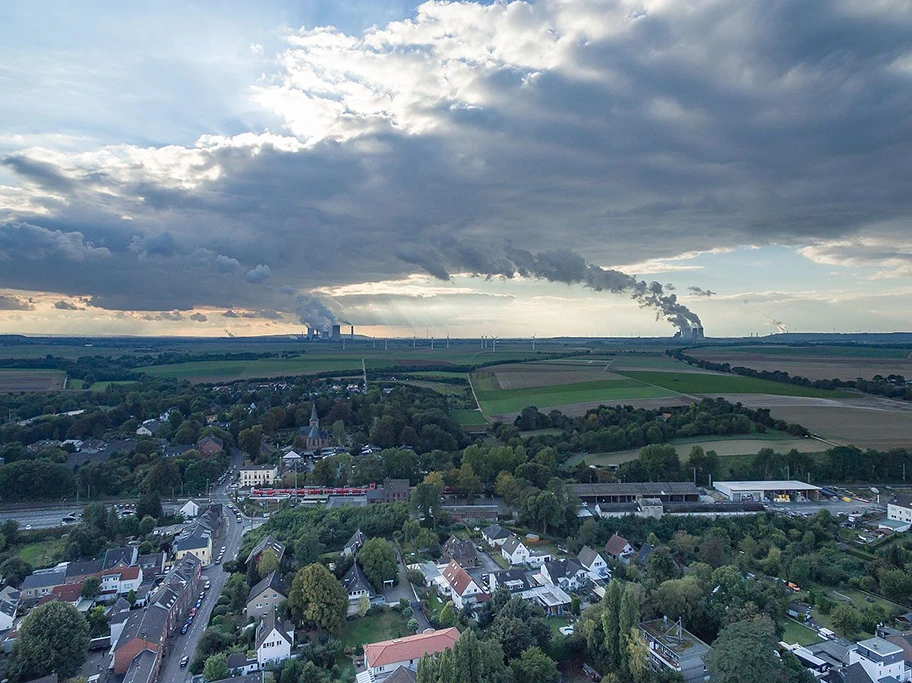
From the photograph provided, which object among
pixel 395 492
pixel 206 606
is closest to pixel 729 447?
pixel 395 492

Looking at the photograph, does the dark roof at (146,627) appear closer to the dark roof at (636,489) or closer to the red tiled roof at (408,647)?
the red tiled roof at (408,647)

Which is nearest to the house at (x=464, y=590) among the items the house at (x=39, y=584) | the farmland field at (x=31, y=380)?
the house at (x=39, y=584)

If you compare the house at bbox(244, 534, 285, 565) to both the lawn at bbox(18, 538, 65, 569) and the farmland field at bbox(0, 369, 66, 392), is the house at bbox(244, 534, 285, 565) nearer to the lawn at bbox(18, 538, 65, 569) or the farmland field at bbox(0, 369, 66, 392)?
the lawn at bbox(18, 538, 65, 569)

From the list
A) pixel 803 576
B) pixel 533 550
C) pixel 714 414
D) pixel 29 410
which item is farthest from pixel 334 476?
pixel 29 410

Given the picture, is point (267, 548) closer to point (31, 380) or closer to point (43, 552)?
point (43, 552)

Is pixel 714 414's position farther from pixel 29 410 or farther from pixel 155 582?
pixel 29 410

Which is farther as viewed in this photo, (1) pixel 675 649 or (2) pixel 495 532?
(2) pixel 495 532
